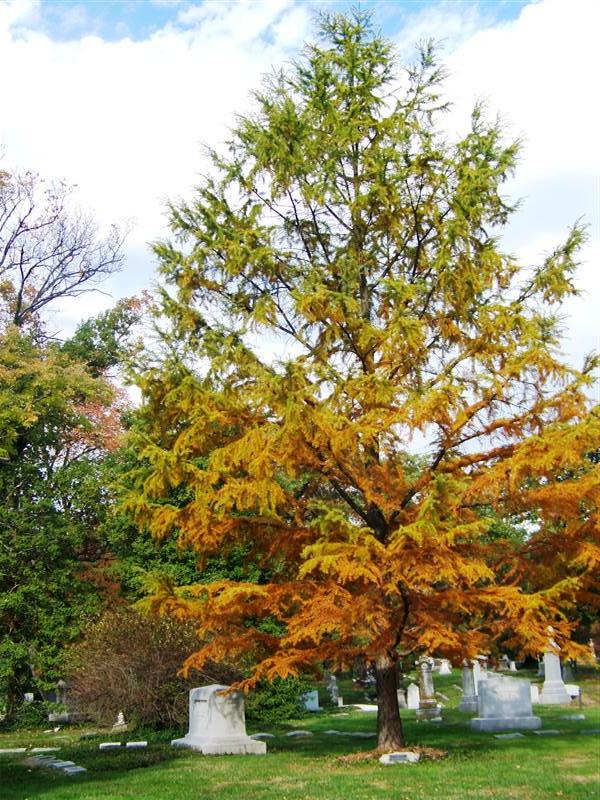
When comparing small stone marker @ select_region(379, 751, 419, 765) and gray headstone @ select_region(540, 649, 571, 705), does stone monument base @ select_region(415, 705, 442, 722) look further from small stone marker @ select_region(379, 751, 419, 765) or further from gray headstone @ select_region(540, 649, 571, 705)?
small stone marker @ select_region(379, 751, 419, 765)

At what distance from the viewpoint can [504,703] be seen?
640 inches

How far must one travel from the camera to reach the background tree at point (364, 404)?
10.3 m

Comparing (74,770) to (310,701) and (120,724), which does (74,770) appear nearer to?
(120,724)

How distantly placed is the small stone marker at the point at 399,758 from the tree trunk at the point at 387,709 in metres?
0.57

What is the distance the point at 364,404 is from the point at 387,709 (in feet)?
14.4

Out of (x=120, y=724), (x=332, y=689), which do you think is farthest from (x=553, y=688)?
(x=120, y=724)

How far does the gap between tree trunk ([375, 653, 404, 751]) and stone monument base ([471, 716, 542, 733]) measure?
4.97 m

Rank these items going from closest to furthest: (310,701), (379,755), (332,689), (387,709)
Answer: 1. (379,755)
2. (387,709)
3. (310,701)
4. (332,689)

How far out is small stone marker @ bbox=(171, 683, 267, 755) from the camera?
1304cm

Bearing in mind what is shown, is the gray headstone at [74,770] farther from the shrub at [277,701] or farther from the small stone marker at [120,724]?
the shrub at [277,701]

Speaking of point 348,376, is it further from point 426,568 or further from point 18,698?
point 18,698

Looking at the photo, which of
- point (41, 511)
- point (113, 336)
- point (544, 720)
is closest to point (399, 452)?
point (544, 720)

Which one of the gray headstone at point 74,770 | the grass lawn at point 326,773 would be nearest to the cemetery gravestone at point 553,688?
the grass lawn at point 326,773

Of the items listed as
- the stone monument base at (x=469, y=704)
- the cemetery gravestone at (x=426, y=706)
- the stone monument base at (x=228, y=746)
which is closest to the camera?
the stone monument base at (x=228, y=746)
